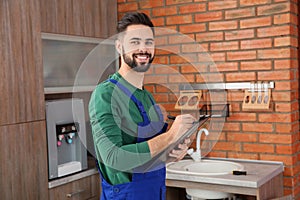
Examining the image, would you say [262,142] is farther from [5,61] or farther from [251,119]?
[5,61]

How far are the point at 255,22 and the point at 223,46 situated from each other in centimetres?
26

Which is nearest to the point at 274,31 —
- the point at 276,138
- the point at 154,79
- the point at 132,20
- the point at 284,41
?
the point at 284,41

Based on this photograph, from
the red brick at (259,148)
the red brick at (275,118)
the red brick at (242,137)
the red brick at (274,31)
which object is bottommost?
the red brick at (259,148)

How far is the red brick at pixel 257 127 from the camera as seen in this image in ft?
8.62

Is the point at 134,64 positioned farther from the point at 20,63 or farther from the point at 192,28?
the point at 192,28

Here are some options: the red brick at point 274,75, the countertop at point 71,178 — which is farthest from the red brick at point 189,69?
the countertop at point 71,178

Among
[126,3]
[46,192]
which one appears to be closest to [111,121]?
[46,192]

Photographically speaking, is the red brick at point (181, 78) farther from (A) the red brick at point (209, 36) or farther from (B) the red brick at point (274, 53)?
(B) the red brick at point (274, 53)

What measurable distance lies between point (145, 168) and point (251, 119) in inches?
54.4

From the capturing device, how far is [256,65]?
2.65 metres

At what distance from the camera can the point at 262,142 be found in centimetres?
265

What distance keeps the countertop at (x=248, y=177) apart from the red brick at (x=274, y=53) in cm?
67

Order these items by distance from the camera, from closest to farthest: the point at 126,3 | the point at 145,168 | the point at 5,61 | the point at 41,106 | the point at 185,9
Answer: the point at 145,168 < the point at 5,61 < the point at 41,106 < the point at 185,9 < the point at 126,3

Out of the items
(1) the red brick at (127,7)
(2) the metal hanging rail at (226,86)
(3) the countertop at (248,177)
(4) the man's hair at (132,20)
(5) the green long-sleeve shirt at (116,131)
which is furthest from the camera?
(1) the red brick at (127,7)
